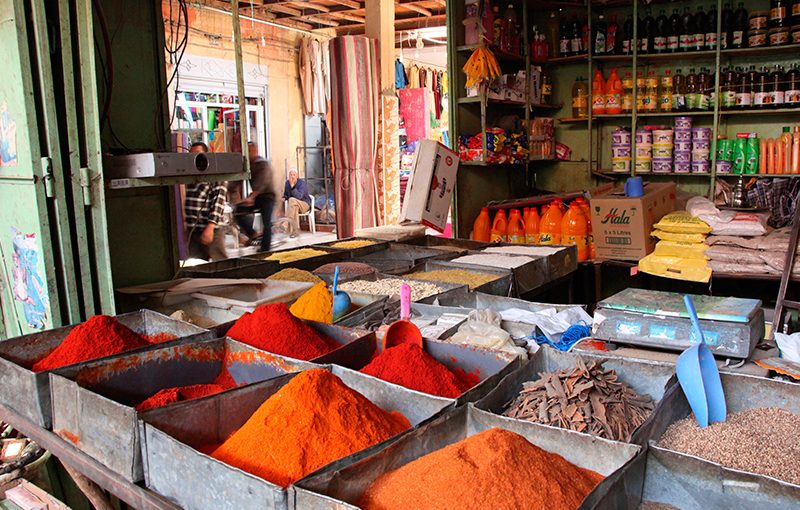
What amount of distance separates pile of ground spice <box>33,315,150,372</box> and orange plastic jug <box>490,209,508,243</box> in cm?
293

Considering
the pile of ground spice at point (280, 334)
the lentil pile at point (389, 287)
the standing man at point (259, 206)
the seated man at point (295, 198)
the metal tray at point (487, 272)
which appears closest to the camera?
the pile of ground spice at point (280, 334)

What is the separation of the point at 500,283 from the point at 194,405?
1755mm

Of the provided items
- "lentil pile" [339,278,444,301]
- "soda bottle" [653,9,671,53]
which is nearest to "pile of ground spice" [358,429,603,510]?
"lentil pile" [339,278,444,301]

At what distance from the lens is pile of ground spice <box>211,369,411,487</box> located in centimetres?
115

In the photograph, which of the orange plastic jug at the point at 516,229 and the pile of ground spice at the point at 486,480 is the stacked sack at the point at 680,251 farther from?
the pile of ground spice at the point at 486,480

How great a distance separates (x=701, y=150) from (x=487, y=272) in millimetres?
2186

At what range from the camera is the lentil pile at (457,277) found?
2793 millimetres

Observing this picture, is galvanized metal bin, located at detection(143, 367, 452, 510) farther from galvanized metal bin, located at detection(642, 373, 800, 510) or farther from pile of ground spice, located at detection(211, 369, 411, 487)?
galvanized metal bin, located at detection(642, 373, 800, 510)

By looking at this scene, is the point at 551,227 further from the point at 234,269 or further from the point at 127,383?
the point at 127,383

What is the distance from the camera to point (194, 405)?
1298 millimetres

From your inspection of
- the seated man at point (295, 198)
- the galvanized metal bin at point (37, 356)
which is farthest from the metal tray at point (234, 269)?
the seated man at point (295, 198)

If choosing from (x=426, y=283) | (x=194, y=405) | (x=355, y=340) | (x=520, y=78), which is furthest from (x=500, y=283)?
(x=520, y=78)

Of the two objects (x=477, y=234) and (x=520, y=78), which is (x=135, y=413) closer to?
(x=477, y=234)

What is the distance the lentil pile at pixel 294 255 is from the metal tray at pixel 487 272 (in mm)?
530
